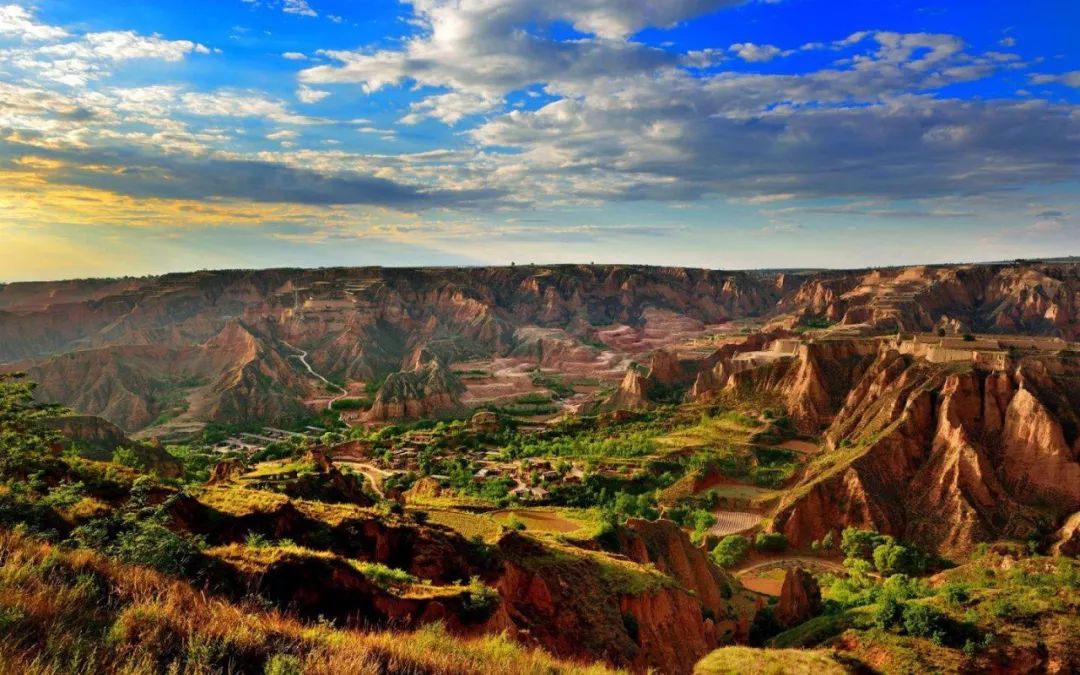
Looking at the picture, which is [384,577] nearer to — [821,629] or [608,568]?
[608,568]

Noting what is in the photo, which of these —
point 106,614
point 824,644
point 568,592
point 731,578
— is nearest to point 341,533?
point 568,592

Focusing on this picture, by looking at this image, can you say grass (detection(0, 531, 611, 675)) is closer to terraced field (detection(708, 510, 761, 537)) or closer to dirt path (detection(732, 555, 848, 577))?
dirt path (detection(732, 555, 848, 577))

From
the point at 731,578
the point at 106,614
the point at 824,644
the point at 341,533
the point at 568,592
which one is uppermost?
the point at 106,614

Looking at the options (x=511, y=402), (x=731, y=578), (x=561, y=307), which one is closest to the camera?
(x=731, y=578)

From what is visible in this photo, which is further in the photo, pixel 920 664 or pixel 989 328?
pixel 989 328

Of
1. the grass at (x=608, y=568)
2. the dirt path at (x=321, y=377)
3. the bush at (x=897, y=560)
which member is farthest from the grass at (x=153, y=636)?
the dirt path at (x=321, y=377)

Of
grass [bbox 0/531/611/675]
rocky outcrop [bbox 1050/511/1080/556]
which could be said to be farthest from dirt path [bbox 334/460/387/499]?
rocky outcrop [bbox 1050/511/1080/556]

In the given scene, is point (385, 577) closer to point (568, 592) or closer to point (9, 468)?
point (568, 592)
